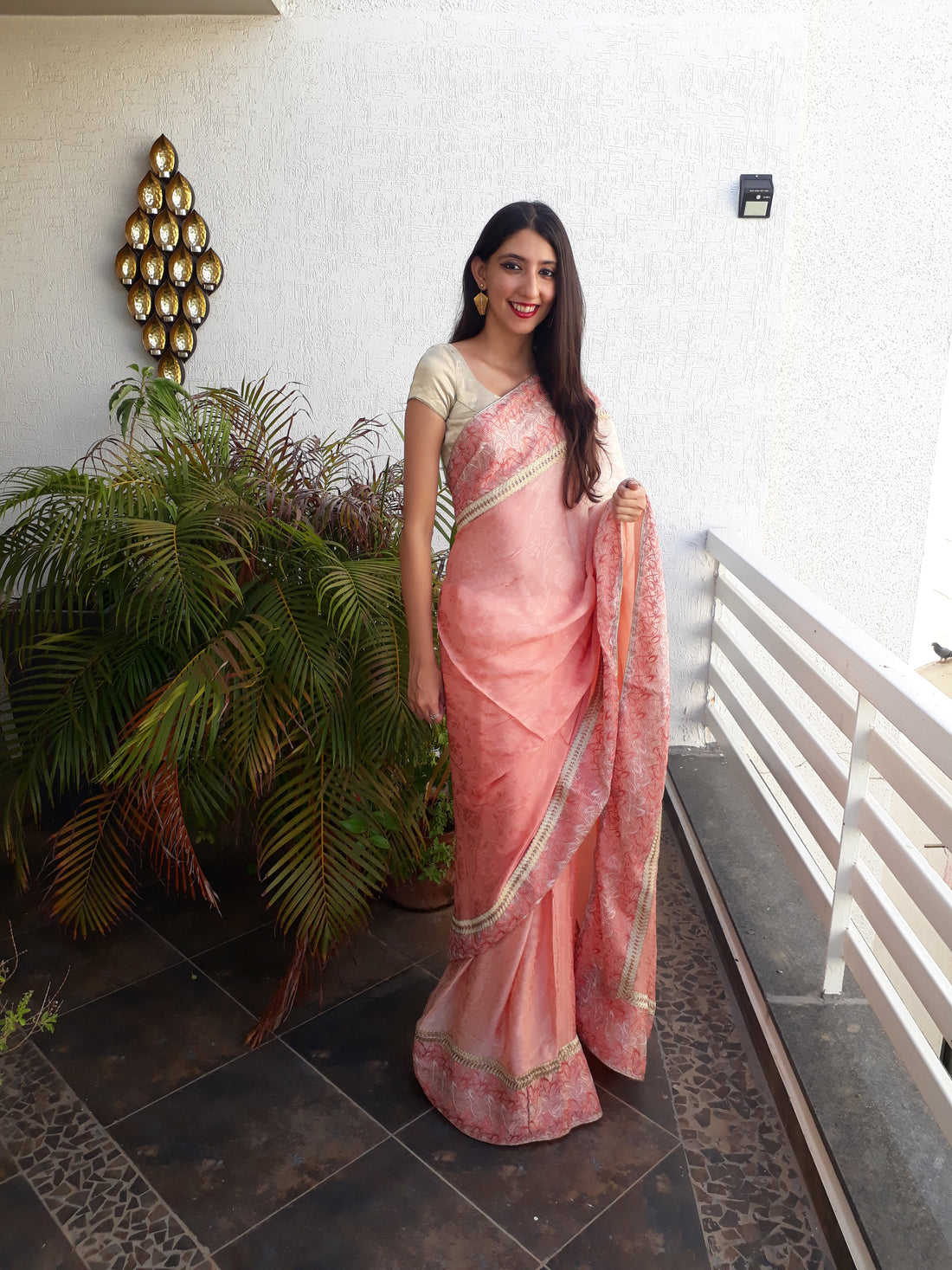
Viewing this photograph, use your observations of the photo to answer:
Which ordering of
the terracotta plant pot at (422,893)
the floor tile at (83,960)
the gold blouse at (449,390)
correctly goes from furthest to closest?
1. the terracotta plant pot at (422,893)
2. the floor tile at (83,960)
3. the gold blouse at (449,390)

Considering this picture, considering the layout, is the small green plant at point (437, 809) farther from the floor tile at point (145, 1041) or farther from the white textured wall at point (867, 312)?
the white textured wall at point (867, 312)

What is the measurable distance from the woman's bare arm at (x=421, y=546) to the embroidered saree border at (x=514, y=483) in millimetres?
72

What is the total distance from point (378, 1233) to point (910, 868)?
1061 millimetres

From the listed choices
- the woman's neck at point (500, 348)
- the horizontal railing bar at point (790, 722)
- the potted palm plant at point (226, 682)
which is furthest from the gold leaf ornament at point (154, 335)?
the horizontal railing bar at point (790, 722)

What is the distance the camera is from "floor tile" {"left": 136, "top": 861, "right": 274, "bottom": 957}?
2443 mm

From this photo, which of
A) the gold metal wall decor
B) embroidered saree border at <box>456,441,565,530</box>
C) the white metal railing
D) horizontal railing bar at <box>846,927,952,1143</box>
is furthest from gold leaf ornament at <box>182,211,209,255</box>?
horizontal railing bar at <box>846,927,952,1143</box>

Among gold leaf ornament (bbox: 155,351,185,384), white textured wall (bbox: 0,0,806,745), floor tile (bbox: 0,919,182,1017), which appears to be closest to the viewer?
floor tile (bbox: 0,919,182,1017)

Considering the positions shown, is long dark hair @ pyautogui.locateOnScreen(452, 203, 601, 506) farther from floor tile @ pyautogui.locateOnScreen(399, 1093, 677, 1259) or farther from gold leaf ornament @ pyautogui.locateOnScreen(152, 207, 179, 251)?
gold leaf ornament @ pyautogui.locateOnScreen(152, 207, 179, 251)

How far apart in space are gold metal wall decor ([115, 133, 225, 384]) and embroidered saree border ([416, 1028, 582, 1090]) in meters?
2.15

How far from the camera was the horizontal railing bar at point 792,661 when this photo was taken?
1993 mm

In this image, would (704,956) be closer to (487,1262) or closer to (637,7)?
(487,1262)

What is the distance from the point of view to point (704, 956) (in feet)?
7.67

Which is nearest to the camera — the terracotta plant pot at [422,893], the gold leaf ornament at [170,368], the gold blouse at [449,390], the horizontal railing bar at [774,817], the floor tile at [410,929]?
the gold blouse at [449,390]

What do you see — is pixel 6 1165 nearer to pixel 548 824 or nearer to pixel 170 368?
pixel 548 824
